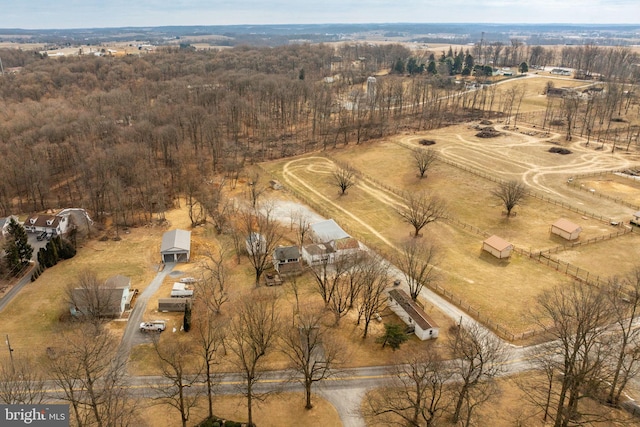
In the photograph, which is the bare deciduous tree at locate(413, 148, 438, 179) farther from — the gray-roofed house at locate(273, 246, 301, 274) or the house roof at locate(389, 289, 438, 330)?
the house roof at locate(389, 289, 438, 330)

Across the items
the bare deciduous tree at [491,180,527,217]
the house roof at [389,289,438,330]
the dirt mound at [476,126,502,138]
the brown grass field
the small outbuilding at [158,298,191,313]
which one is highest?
the dirt mound at [476,126,502,138]

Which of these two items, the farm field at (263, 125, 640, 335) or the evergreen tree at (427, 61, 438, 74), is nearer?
the farm field at (263, 125, 640, 335)

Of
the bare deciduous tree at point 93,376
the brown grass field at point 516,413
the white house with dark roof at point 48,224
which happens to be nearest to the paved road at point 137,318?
the bare deciduous tree at point 93,376

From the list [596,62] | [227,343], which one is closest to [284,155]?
[227,343]

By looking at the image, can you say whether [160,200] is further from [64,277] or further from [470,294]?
[470,294]

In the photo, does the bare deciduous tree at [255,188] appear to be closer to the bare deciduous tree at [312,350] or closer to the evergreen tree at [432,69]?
the bare deciduous tree at [312,350]

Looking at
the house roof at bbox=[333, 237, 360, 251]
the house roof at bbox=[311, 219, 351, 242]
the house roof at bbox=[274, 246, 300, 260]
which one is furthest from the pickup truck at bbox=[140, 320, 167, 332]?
the house roof at bbox=[311, 219, 351, 242]
